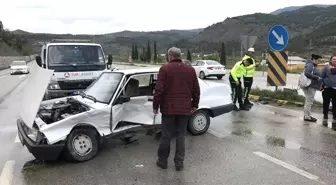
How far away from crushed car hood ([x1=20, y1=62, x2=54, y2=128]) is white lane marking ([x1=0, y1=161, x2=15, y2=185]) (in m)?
0.71

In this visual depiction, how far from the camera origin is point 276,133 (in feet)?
24.5

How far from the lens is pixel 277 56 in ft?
39.5

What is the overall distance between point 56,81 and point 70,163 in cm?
525

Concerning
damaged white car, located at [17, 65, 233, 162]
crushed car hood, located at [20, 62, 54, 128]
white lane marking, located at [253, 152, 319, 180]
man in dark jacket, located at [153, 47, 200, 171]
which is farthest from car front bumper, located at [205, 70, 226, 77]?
man in dark jacket, located at [153, 47, 200, 171]

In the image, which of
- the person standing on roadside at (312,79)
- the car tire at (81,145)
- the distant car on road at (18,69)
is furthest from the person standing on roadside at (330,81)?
the distant car on road at (18,69)

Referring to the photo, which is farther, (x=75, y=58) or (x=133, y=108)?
(x=75, y=58)

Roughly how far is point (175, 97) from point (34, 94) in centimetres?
236

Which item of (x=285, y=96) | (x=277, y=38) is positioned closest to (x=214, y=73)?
(x=285, y=96)

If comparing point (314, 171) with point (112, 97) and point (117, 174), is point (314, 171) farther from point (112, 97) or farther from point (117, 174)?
point (112, 97)

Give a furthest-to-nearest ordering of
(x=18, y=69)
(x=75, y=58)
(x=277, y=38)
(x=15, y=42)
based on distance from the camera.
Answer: (x=15, y=42) < (x=18, y=69) < (x=277, y=38) < (x=75, y=58)

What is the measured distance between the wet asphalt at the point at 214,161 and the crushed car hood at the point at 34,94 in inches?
30.1

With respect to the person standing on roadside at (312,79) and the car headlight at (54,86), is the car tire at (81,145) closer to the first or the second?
the car headlight at (54,86)

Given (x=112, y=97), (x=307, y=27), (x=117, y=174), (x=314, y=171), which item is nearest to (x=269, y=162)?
(x=314, y=171)

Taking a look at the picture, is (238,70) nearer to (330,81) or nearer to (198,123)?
(330,81)
